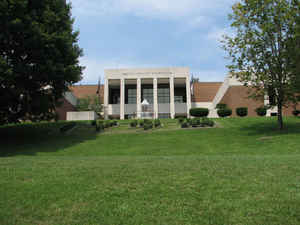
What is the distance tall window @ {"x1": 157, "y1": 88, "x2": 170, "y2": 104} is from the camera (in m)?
54.1

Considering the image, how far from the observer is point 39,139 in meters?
22.6

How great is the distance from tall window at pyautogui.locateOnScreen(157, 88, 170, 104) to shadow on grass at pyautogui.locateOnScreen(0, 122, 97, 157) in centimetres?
2584

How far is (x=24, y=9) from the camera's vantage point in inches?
700

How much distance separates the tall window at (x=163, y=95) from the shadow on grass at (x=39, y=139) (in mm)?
25842

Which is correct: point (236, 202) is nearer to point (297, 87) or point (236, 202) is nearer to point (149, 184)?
point (149, 184)

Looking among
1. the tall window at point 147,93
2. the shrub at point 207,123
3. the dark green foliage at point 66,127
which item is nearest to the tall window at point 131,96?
the tall window at point 147,93

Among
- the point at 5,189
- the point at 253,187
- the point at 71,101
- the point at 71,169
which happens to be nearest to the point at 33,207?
the point at 5,189

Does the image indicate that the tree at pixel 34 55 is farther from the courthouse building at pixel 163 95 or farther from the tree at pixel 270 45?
the courthouse building at pixel 163 95

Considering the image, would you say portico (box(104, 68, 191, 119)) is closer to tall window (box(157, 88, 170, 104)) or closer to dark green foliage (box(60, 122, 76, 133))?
tall window (box(157, 88, 170, 104))

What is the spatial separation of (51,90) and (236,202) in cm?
1944

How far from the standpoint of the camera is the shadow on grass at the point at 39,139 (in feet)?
61.3

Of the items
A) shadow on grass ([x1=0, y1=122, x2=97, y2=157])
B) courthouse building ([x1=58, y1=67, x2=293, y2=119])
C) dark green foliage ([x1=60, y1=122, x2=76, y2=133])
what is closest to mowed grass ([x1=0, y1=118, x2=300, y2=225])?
shadow on grass ([x1=0, y1=122, x2=97, y2=157])

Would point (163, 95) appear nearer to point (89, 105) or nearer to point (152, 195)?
point (89, 105)

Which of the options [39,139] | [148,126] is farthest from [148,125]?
[39,139]
